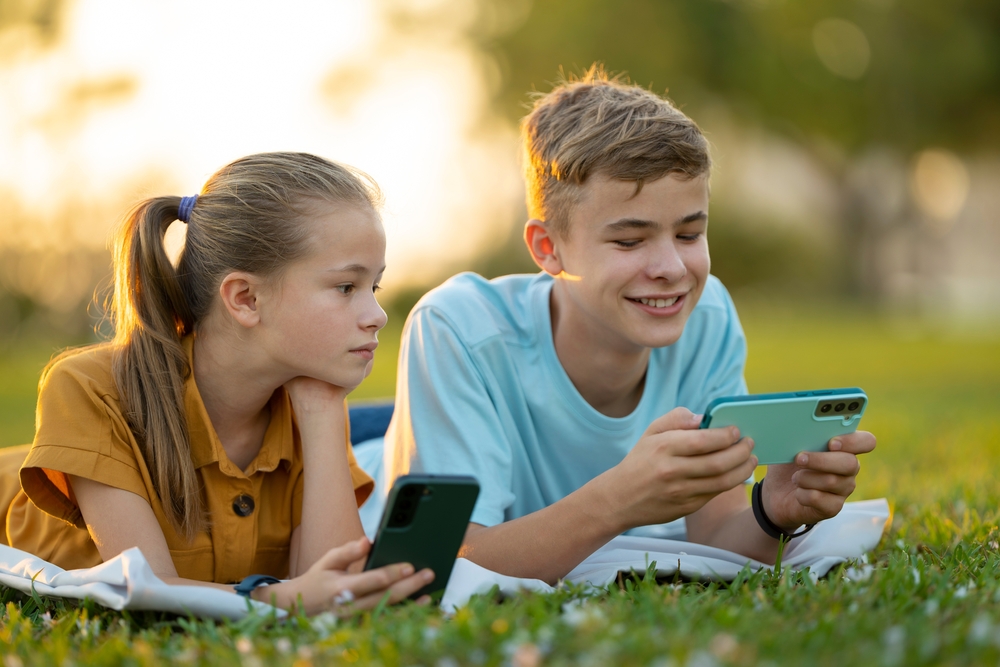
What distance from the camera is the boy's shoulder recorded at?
3328mm

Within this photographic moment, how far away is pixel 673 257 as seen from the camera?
309 centimetres

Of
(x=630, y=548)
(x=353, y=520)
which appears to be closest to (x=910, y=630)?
(x=630, y=548)

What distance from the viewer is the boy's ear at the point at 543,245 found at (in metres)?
3.39

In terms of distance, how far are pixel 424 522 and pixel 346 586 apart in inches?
10.0

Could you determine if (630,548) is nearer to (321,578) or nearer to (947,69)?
(321,578)

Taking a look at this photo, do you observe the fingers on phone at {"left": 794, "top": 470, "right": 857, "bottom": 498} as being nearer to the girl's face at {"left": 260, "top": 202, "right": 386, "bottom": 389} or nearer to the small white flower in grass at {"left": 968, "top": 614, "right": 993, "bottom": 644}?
the small white flower in grass at {"left": 968, "top": 614, "right": 993, "bottom": 644}

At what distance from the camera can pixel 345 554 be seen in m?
2.44

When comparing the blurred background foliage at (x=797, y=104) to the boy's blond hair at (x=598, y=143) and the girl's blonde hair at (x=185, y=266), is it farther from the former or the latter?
the girl's blonde hair at (x=185, y=266)

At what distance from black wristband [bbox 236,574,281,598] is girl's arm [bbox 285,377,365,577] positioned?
1.03 ft

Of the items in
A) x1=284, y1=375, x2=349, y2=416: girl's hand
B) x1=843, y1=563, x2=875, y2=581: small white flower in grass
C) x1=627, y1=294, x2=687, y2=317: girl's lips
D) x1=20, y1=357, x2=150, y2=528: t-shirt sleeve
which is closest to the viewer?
x1=843, y1=563, x2=875, y2=581: small white flower in grass

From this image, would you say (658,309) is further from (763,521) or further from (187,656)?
(187,656)

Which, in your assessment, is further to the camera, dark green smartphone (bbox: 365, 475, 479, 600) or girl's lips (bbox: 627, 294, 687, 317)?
girl's lips (bbox: 627, 294, 687, 317)

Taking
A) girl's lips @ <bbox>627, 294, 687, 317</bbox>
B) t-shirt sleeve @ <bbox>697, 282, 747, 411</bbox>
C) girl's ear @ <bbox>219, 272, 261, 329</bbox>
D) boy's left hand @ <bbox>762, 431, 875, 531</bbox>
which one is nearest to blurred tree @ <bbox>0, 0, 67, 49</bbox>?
girl's ear @ <bbox>219, 272, 261, 329</bbox>

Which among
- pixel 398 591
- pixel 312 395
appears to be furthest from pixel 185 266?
pixel 398 591
